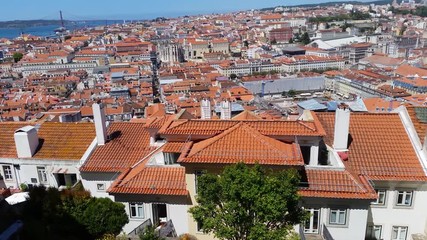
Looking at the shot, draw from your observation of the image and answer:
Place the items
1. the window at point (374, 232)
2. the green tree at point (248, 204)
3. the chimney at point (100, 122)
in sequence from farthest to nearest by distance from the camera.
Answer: the chimney at point (100, 122), the window at point (374, 232), the green tree at point (248, 204)

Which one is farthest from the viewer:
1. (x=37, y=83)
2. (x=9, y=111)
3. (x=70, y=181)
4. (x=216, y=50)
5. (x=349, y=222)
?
(x=216, y=50)

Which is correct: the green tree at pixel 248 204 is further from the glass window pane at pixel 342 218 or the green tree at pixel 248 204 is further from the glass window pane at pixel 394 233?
the glass window pane at pixel 394 233

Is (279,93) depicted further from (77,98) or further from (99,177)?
(99,177)

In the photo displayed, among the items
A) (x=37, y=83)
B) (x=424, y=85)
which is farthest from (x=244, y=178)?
(x=37, y=83)

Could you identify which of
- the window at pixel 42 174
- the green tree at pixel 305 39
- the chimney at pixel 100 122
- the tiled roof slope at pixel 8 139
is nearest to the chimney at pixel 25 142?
the tiled roof slope at pixel 8 139

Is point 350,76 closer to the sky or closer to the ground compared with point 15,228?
closer to the ground

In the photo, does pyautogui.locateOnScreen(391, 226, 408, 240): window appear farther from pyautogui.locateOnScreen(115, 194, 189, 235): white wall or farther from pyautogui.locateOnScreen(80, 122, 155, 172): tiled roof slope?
pyautogui.locateOnScreen(80, 122, 155, 172): tiled roof slope
